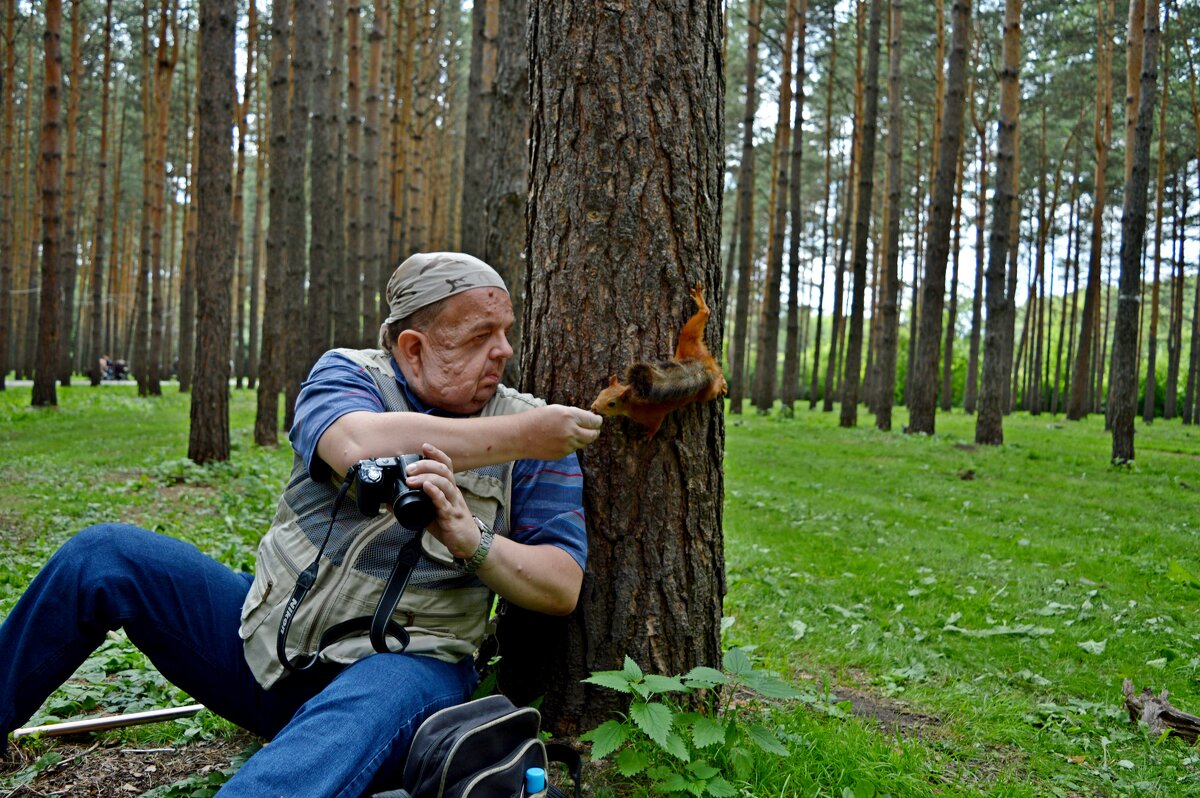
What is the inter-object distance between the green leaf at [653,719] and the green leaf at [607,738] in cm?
8

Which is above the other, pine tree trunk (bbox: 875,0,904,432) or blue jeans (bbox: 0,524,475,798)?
pine tree trunk (bbox: 875,0,904,432)

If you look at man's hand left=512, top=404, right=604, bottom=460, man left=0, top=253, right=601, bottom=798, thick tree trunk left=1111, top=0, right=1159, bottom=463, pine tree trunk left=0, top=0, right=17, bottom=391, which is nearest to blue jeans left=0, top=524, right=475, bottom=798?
man left=0, top=253, right=601, bottom=798

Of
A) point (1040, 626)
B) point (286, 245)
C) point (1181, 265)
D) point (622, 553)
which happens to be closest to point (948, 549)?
point (1040, 626)

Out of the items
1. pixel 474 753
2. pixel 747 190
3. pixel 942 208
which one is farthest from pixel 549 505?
pixel 747 190

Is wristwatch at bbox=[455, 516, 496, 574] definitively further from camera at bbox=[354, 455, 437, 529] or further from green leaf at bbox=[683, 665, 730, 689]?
green leaf at bbox=[683, 665, 730, 689]

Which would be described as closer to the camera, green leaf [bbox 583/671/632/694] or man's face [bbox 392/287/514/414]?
green leaf [bbox 583/671/632/694]

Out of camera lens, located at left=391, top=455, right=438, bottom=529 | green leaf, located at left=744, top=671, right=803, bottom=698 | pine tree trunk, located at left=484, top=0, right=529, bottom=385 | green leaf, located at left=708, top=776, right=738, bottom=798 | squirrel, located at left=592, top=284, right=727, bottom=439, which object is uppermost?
pine tree trunk, located at left=484, top=0, right=529, bottom=385

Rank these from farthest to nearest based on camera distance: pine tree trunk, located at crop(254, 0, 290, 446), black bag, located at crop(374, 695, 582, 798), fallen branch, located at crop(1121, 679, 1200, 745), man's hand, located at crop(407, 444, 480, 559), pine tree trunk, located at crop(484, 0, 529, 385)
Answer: pine tree trunk, located at crop(254, 0, 290, 446), pine tree trunk, located at crop(484, 0, 529, 385), fallen branch, located at crop(1121, 679, 1200, 745), man's hand, located at crop(407, 444, 480, 559), black bag, located at crop(374, 695, 582, 798)

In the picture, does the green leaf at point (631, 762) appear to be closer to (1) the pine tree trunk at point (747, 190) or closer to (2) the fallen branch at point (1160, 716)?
(2) the fallen branch at point (1160, 716)

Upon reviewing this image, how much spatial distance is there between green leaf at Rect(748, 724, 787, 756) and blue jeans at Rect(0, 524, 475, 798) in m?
0.84

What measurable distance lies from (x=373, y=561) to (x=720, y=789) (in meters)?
1.13

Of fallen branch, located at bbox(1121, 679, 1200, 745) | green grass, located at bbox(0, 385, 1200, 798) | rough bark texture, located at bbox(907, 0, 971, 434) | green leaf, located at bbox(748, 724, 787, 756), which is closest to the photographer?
green leaf, located at bbox(748, 724, 787, 756)

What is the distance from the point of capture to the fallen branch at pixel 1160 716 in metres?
3.38

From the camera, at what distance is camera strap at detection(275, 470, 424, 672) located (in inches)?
90.2
